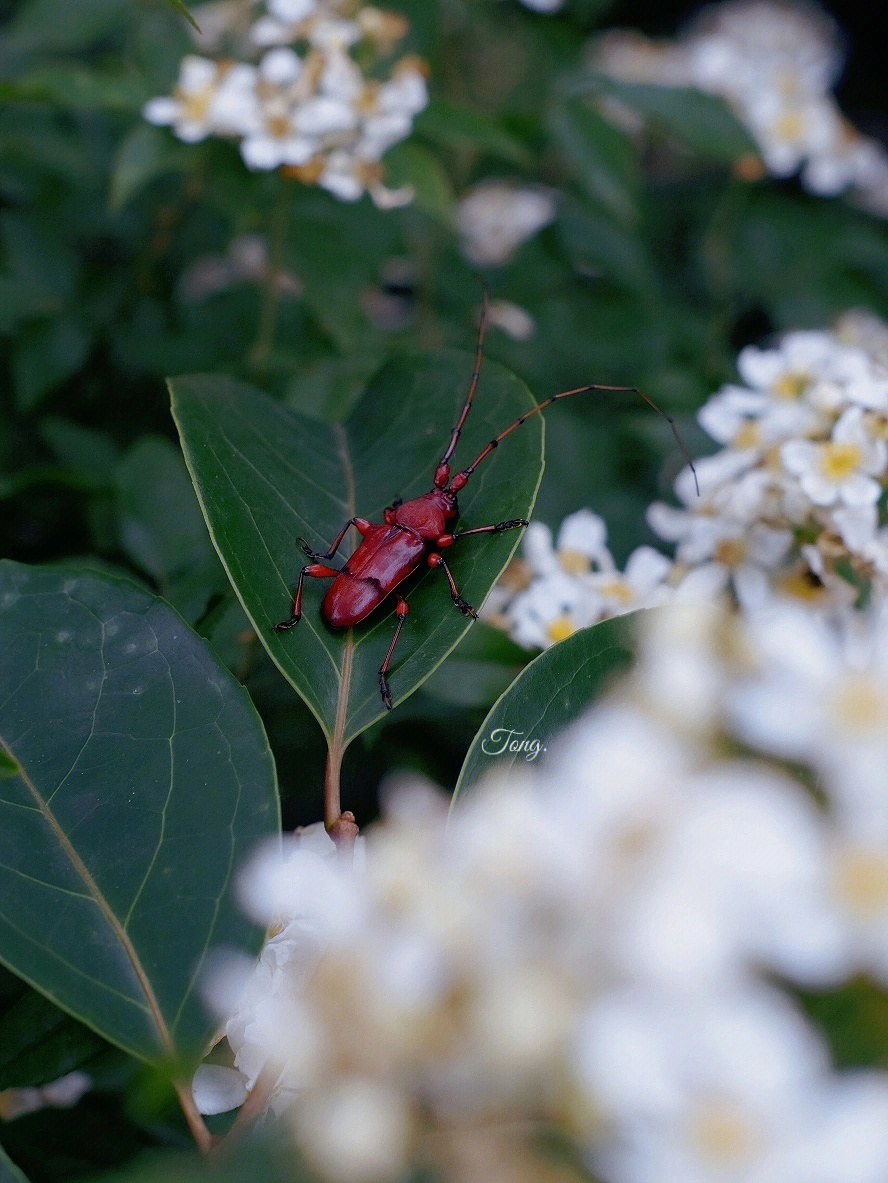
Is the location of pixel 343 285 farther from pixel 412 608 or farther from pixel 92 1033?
pixel 92 1033

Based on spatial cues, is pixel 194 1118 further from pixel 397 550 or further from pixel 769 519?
pixel 769 519

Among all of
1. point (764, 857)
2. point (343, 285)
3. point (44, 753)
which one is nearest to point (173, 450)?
point (343, 285)

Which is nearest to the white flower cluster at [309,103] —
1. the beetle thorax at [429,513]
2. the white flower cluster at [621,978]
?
the beetle thorax at [429,513]

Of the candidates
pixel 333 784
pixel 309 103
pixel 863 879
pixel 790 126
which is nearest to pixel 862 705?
pixel 863 879

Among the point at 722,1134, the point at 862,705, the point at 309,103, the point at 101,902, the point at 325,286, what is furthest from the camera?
the point at 325,286

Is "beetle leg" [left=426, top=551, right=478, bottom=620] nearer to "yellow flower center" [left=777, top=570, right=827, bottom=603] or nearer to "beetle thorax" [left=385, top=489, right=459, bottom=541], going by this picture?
"beetle thorax" [left=385, top=489, right=459, bottom=541]

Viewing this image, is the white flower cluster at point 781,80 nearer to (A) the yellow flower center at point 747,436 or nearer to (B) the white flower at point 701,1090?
(A) the yellow flower center at point 747,436

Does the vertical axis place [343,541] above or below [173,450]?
above
